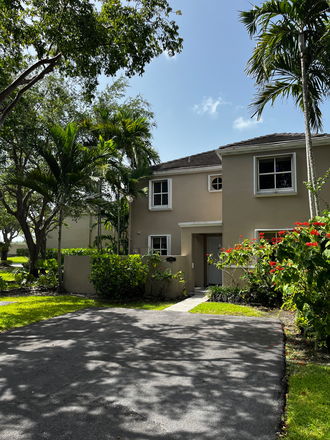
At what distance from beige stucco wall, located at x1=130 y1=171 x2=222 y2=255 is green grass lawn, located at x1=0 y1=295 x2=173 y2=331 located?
4.93 m

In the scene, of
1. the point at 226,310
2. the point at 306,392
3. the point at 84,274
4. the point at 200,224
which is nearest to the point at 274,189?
the point at 200,224

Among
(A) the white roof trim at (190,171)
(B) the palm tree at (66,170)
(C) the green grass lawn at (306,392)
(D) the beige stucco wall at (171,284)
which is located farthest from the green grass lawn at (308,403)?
(A) the white roof trim at (190,171)

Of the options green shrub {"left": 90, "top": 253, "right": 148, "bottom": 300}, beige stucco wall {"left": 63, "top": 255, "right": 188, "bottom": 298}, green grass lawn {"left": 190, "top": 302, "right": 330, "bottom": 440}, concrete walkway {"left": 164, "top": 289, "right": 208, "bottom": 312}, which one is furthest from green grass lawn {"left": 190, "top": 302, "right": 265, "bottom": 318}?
green shrub {"left": 90, "top": 253, "right": 148, "bottom": 300}

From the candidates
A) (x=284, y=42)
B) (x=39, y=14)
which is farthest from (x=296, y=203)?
(x=39, y=14)

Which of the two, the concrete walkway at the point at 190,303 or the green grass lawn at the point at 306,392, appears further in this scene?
the concrete walkway at the point at 190,303

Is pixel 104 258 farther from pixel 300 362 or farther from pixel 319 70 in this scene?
pixel 319 70

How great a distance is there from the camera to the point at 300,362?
484 centimetres

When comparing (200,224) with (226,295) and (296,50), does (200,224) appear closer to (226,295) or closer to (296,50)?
(226,295)

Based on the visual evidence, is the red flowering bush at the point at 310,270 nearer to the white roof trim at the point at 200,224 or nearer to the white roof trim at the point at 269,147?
the white roof trim at the point at 200,224

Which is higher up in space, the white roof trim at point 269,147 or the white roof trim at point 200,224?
the white roof trim at point 269,147

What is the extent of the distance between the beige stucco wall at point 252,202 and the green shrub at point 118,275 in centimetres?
376

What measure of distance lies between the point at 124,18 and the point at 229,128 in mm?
7280

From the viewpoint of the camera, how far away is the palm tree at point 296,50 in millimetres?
9375

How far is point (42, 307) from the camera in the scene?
370 inches
